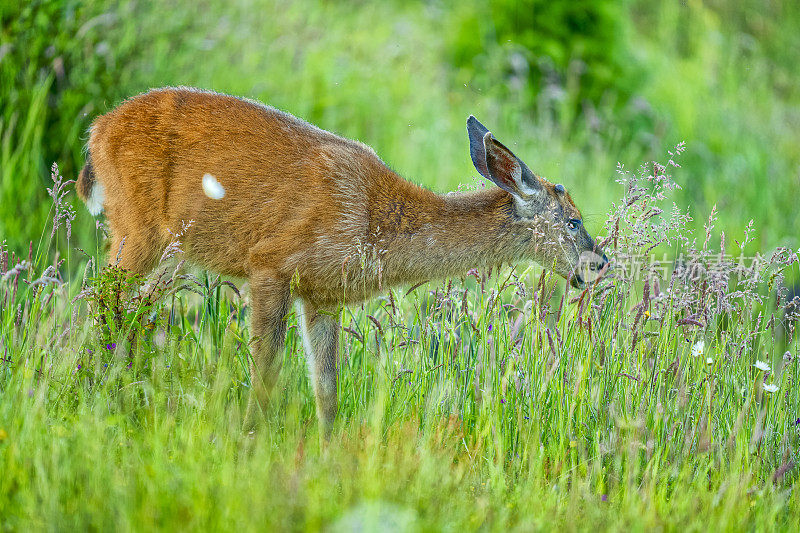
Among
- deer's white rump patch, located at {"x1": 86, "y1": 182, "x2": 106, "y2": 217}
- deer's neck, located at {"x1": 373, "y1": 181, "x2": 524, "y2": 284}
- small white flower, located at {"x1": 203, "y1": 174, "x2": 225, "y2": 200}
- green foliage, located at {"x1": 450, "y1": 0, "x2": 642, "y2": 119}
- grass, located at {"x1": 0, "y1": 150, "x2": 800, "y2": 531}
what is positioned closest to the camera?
grass, located at {"x1": 0, "y1": 150, "x2": 800, "y2": 531}

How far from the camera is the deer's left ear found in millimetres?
4273

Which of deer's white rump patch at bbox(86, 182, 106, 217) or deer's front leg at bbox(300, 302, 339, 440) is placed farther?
deer's white rump patch at bbox(86, 182, 106, 217)

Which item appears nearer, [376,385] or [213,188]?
[376,385]

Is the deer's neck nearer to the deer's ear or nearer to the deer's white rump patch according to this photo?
the deer's ear

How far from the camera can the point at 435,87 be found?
9875 millimetres

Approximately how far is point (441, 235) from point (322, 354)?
33.3 inches

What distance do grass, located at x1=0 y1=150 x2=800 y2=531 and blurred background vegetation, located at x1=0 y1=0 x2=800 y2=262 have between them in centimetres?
216

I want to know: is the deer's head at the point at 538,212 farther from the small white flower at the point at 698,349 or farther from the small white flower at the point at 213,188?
the small white flower at the point at 213,188

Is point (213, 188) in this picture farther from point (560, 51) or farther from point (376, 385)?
point (560, 51)

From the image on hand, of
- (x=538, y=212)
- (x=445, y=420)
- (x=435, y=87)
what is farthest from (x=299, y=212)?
(x=435, y=87)

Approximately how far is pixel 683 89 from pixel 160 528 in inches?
421

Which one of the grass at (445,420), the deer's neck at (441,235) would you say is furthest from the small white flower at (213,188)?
the deer's neck at (441,235)

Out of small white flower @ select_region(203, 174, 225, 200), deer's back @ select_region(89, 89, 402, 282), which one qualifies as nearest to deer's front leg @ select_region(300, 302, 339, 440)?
deer's back @ select_region(89, 89, 402, 282)

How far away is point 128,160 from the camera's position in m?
4.72
